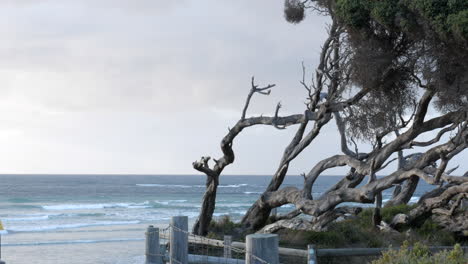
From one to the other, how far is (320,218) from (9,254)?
1382cm

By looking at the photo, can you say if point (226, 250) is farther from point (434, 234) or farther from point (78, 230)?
point (78, 230)

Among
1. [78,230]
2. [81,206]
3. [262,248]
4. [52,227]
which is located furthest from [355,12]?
[81,206]

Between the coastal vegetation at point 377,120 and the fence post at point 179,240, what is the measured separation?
280 inches

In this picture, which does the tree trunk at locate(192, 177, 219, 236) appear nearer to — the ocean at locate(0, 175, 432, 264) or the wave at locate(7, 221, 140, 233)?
the ocean at locate(0, 175, 432, 264)

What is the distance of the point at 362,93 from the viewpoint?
16.6 meters

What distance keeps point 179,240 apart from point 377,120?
9709 millimetres

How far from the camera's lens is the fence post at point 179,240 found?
28.9 feet

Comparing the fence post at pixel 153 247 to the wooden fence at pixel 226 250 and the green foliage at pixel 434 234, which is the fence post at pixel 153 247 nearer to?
the wooden fence at pixel 226 250

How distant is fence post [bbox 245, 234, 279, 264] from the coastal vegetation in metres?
9.01

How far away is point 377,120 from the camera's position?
56.6 ft

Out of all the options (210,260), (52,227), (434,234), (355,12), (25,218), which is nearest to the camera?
(210,260)

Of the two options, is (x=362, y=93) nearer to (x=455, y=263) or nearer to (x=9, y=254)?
(x=455, y=263)

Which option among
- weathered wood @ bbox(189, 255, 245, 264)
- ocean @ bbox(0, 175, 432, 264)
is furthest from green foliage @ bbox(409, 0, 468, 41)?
ocean @ bbox(0, 175, 432, 264)

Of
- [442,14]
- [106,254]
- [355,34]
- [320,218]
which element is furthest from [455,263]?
[106,254]
